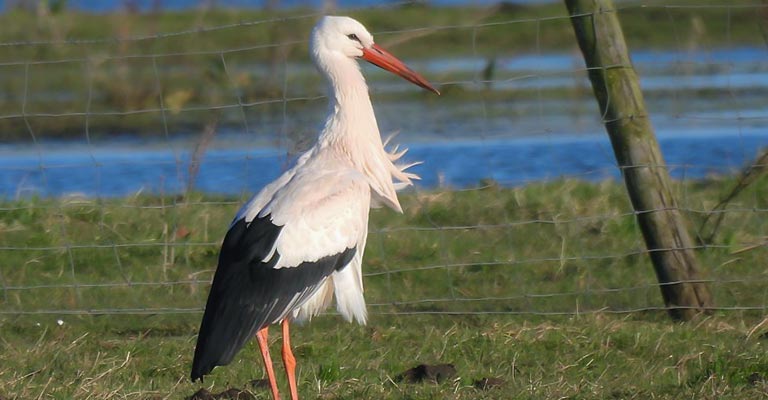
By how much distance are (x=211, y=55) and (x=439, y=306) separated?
25.0 ft

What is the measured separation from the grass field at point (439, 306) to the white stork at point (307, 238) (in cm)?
30

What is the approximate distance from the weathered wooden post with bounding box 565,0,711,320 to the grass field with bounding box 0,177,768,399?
0.48ft

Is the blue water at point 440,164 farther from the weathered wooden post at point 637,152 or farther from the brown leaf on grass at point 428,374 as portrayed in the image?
the brown leaf on grass at point 428,374

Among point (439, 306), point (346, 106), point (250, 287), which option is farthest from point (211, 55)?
point (250, 287)

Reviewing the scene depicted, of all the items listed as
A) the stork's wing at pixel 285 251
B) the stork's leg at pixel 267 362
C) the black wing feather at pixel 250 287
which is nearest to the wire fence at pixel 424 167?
the stork's wing at pixel 285 251

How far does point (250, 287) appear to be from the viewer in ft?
16.4

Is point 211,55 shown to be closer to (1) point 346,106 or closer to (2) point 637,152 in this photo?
(2) point 637,152

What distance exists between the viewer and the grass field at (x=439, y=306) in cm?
514

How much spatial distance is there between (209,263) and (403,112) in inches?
284

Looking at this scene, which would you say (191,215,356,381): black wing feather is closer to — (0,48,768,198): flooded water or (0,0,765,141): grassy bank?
(0,48,768,198): flooded water

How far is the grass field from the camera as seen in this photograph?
5141 millimetres

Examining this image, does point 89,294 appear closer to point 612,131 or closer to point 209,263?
point 209,263

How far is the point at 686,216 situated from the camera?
7.36 meters

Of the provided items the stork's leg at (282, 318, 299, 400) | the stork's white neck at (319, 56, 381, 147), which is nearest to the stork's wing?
the stork's leg at (282, 318, 299, 400)
